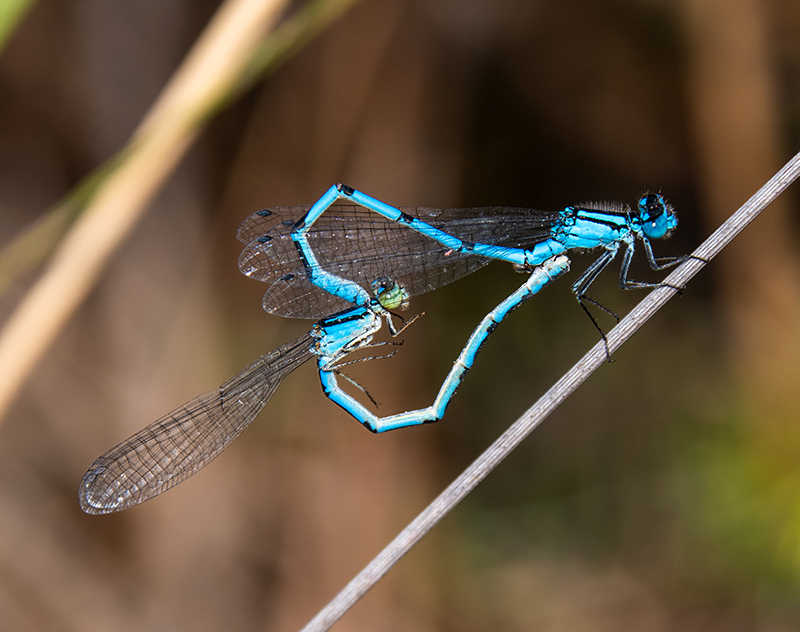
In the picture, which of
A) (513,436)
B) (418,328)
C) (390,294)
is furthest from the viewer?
(418,328)

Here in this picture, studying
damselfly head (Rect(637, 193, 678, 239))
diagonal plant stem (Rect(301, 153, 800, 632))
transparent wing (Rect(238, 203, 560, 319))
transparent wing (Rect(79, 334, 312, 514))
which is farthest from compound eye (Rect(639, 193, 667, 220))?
transparent wing (Rect(79, 334, 312, 514))

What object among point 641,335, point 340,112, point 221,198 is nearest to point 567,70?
point 340,112

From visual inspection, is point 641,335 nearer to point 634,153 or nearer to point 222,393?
point 634,153

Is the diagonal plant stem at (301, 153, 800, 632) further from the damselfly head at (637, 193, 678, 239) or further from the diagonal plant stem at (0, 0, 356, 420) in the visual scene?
the diagonal plant stem at (0, 0, 356, 420)

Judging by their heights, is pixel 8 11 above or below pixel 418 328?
above

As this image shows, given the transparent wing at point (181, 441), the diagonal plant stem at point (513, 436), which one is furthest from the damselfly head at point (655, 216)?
the transparent wing at point (181, 441)

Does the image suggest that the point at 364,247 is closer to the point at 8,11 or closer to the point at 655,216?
the point at 655,216

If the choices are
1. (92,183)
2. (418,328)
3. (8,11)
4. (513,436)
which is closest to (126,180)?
(92,183)
